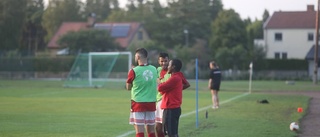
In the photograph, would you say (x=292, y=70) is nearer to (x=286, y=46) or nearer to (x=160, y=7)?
(x=286, y=46)

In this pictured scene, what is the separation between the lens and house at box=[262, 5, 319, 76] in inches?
3137

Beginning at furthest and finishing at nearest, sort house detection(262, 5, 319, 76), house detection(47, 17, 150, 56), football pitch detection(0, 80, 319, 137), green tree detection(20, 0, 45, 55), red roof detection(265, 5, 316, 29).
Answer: green tree detection(20, 0, 45, 55) → house detection(47, 17, 150, 56) → red roof detection(265, 5, 316, 29) → house detection(262, 5, 319, 76) → football pitch detection(0, 80, 319, 137)

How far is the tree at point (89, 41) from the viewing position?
74.1m

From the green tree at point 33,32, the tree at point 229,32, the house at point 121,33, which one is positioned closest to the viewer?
the tree at point 229,32

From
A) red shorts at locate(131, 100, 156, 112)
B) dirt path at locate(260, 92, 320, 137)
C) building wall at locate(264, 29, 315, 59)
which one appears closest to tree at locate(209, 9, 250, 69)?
building wall at locate(264, 29, 315, 59)

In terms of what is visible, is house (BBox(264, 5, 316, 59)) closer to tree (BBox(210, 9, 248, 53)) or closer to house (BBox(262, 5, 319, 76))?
house (BBox(262, 5, 319, 76))

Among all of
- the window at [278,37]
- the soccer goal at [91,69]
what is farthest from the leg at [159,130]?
the window at [278,37]

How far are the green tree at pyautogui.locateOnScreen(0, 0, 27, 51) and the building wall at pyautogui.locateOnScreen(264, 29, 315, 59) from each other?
32.1m

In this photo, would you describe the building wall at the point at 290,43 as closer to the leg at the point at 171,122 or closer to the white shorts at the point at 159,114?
the white shorts at the point at 159,114

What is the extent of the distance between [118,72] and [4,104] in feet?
128

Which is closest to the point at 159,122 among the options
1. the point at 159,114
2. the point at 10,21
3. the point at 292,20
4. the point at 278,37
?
the point at 159,114

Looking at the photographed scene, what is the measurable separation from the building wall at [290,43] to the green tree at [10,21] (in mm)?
32063

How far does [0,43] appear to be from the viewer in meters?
82.4

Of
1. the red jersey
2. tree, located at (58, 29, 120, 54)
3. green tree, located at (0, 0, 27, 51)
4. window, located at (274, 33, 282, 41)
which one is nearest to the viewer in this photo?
the red jersey
